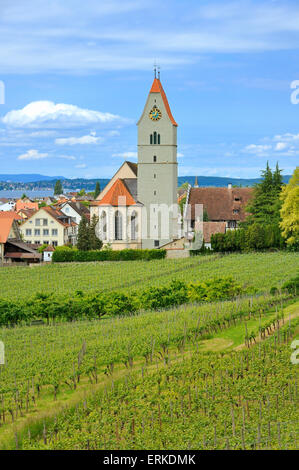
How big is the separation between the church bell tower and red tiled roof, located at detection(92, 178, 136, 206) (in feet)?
4.53

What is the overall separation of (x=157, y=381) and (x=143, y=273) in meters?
31.6

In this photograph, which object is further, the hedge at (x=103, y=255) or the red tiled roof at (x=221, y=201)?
the red tiled roof at (x=221, y=201)

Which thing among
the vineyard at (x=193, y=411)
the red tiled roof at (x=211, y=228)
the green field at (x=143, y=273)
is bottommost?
the vineyard at (x=193, y=411)

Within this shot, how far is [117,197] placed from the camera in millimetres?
73750

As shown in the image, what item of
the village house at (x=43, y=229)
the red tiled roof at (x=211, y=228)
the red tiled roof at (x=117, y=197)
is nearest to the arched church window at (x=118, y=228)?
the red tiled roof at (x=117, y=197)

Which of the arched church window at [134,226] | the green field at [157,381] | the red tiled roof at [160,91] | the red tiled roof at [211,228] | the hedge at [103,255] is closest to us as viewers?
the green field at [157,381]

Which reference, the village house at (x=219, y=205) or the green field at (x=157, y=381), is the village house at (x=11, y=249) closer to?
the village house at (x=219, y=205)

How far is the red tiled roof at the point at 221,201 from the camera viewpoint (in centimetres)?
7738

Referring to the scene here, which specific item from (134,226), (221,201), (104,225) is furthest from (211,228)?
(104,225)

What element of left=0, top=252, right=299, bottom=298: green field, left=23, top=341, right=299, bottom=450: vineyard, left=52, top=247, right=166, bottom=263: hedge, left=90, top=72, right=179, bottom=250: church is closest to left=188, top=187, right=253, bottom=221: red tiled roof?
left=90, top=72, right=179, bottom=250: church

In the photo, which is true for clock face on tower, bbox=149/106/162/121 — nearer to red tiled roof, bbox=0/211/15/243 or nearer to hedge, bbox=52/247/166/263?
hedge, bbox=52/247/166/263

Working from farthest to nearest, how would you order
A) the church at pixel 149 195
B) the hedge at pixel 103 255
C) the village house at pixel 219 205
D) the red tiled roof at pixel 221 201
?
the red tiled roof at pixel 221 201
the village house at pixel 219 205
the church at pixel 149 195
the hedge at pixel 103 255

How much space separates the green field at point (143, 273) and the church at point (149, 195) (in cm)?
963

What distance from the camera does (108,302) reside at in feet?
132
